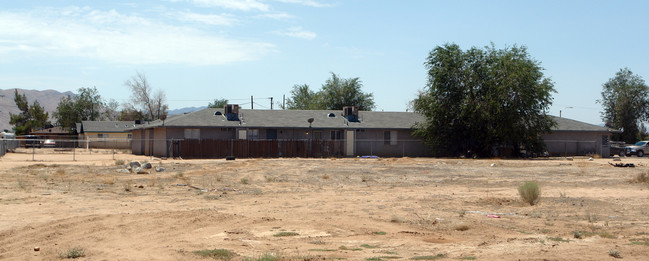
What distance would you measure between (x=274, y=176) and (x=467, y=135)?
30.6 m

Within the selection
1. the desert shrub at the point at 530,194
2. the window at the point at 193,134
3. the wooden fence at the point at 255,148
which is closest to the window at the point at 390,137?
the wooden fence at the point at 255,148

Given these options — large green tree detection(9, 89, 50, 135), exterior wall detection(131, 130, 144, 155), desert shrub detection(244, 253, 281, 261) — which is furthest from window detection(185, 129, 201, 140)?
large green tree detection(9, 89, 50, 135)

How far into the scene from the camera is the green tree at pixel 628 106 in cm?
9006

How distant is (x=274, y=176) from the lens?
30.1 meters

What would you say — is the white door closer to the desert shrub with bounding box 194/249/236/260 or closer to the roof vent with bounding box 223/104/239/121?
the roof vent with bounding box 223/104/239/121

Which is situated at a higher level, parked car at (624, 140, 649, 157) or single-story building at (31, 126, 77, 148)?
single-story building at (31, 126, 77, 148)

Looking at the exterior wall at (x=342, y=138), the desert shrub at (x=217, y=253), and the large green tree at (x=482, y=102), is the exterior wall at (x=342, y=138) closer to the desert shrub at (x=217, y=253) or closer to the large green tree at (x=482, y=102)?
the large green tree at (x=482, y=102)

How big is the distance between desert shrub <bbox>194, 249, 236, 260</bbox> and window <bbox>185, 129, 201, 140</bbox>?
42.9 metres

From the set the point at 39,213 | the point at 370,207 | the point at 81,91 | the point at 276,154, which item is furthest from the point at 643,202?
the point at 81,91

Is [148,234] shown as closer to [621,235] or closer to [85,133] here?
[621,235]

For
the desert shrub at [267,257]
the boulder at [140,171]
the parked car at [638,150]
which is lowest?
the desert shrub at [267,257]

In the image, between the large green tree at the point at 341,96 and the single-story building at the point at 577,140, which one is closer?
the single-story building at the point at 577,140

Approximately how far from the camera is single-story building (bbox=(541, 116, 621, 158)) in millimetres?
60844

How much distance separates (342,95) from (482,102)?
36562 millimetres
